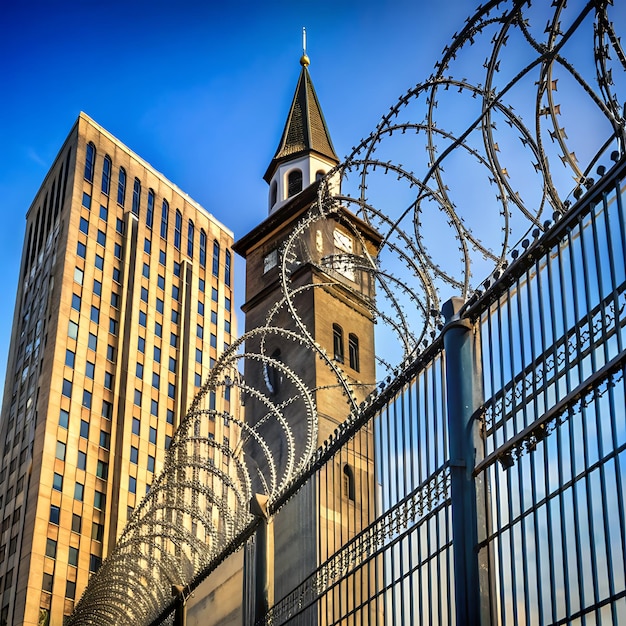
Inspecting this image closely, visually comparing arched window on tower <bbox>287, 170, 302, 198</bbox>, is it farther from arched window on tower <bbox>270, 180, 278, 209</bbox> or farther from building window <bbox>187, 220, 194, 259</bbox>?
building window <bbox>187, 220, 194, 259</bbox>

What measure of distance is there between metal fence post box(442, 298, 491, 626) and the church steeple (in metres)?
22.1

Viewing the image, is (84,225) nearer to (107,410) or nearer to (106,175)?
(106,175)

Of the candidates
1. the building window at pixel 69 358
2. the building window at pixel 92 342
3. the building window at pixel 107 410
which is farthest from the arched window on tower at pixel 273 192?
the building window at pixel 92 342

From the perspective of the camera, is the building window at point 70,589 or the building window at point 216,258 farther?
the building window at point 216,258

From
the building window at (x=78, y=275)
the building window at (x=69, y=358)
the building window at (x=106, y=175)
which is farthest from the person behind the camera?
the building window at (x=106, y=175)

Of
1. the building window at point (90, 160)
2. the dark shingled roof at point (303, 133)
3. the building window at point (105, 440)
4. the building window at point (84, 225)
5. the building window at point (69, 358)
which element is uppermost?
the building window at point (90, 160)

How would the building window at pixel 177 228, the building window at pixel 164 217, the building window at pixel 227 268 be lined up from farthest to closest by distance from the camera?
the building window at pixel 227 268 → the building window at pixel 177 228 → the building window at pixel 164 217

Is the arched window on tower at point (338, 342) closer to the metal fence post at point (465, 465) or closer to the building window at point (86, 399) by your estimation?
the metal fence post at point (465, 465)

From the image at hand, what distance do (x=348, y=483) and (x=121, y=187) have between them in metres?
63.4

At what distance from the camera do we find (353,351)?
32625 millimetres

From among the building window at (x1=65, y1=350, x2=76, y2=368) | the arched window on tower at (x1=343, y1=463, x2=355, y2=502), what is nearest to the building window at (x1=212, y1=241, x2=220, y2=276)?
the building window at (x1=65, y1=350, x2=76, y2=368)

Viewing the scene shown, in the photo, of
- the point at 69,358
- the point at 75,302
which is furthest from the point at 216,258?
the point at 69,358

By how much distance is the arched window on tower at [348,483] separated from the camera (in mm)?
11008

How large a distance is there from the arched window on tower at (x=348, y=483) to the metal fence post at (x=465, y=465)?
206 cm
